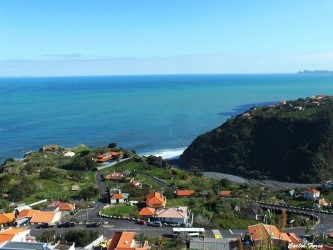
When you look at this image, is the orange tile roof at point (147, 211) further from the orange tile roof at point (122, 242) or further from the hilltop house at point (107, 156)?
the hilltop house at point (107, 156)

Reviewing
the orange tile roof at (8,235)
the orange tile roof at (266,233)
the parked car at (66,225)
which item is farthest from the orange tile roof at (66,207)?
the orange tile roof at (266,233)

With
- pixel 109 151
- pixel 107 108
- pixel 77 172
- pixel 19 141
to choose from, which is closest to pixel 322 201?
pixel 77 172

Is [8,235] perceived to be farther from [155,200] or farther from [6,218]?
[155,200]

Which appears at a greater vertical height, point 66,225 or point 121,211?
point 66,225

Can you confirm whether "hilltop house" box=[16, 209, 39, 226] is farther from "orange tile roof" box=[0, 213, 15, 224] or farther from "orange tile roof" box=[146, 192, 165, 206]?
"orange tile roof" box=[146, 192, 165, 206]

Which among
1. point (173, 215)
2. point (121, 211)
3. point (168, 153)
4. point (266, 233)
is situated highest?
point (266, 233)

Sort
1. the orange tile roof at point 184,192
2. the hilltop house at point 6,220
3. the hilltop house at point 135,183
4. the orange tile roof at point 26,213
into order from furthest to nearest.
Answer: the hilltop house at point 135,183 < the orange tile roof at point 184,192 < the orange tile roof at point 26,213 < the hilltop house at point 6,220

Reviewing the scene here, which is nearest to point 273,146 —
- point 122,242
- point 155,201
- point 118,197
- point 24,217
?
point 155,201
